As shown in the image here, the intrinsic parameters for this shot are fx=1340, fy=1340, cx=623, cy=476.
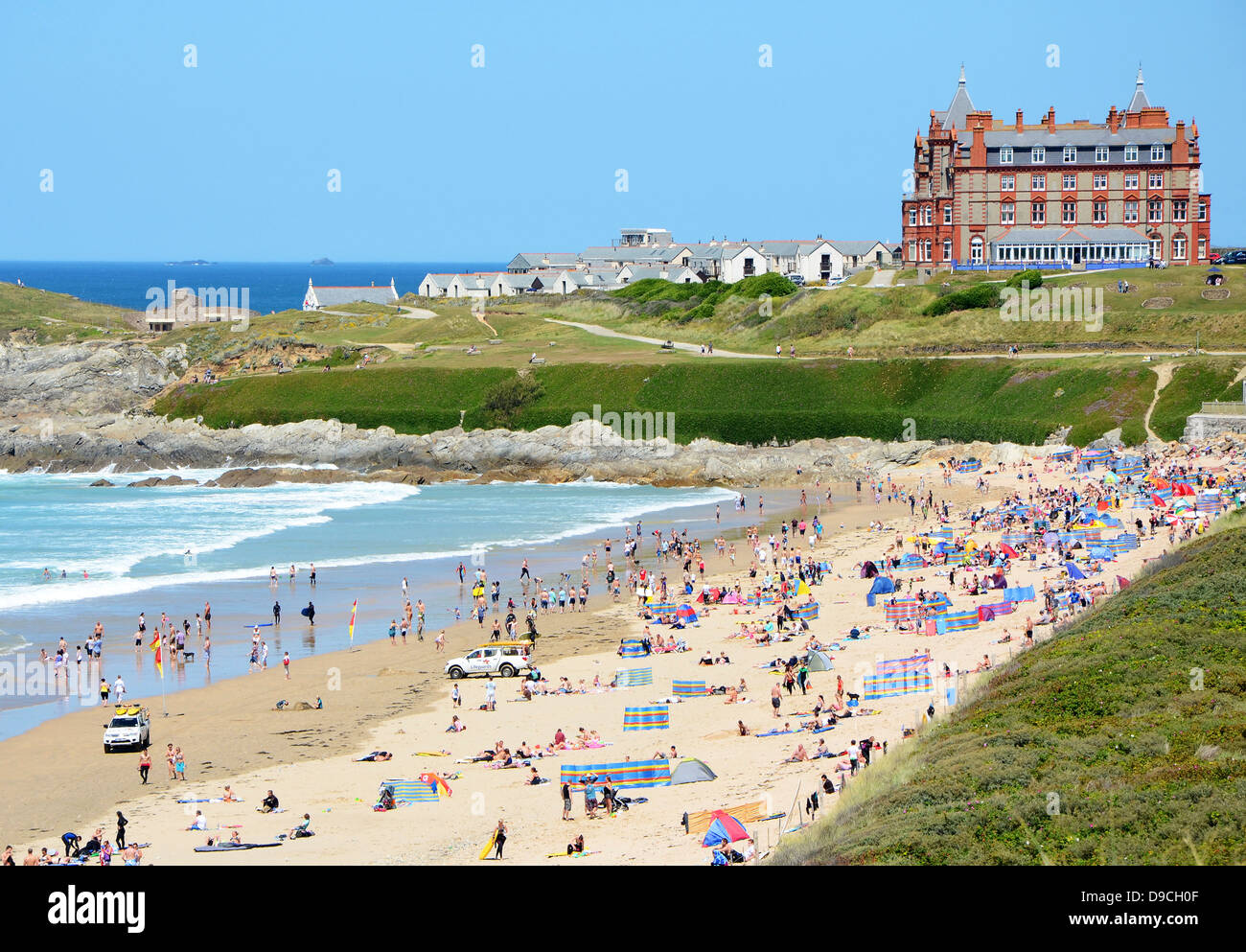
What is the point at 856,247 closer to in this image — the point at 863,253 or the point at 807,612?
the point at 863,253

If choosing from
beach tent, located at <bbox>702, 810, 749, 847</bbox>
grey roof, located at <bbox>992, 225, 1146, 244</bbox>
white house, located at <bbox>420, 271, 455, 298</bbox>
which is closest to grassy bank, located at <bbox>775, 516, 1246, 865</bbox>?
beach tent, located at <bbox>702, 810, 749, 847</bbox>

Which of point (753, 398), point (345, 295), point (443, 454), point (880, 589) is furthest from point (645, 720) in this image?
point (345, 295)

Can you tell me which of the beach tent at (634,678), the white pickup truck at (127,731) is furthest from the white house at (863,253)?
the white pickup truck at (127,731)

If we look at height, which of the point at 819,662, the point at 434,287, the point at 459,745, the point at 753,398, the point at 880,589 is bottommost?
the point at 459,745

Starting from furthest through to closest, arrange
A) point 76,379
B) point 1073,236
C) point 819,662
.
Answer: point 1073,236, point 76,379, point 819,662
